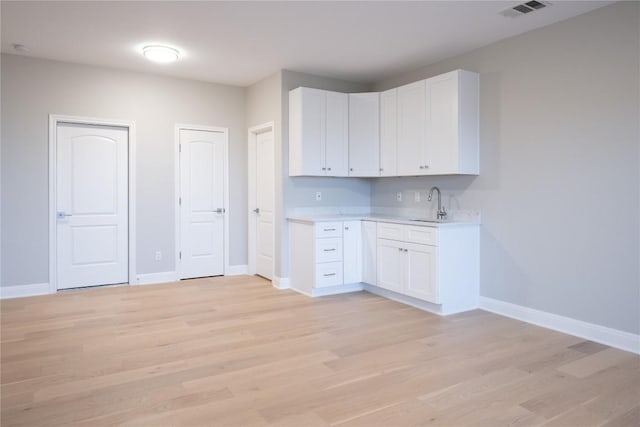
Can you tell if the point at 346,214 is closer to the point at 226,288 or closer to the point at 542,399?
the point at 226,288

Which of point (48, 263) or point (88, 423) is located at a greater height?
point (48, 263)

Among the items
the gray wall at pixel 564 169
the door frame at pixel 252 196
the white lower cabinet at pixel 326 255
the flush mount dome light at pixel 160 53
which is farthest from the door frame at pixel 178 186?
the gray wall at pixel 564 169

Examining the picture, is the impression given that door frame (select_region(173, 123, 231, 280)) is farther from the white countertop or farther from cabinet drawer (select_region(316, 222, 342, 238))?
cabinet drawer (select_region(316, 222, 342, 238))

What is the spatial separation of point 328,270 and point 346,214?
3.51 feet

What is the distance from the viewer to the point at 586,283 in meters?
3.60

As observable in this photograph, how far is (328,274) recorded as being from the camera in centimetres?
502

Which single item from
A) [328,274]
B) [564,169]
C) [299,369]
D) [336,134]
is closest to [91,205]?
[328,274]

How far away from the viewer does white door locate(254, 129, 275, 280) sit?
577 cm

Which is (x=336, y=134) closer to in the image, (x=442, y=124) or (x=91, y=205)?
(x=442, y=124)

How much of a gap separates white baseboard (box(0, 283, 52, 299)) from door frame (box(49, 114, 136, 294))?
0.06 metres

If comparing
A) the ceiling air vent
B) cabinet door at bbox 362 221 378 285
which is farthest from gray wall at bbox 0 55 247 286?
the ceiling air vent

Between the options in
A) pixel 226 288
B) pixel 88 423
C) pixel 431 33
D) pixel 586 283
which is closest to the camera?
pixel 88 423

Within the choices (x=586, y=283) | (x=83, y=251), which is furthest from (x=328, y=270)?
(x=83, y=251)

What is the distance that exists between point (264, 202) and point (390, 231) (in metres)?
1.95
